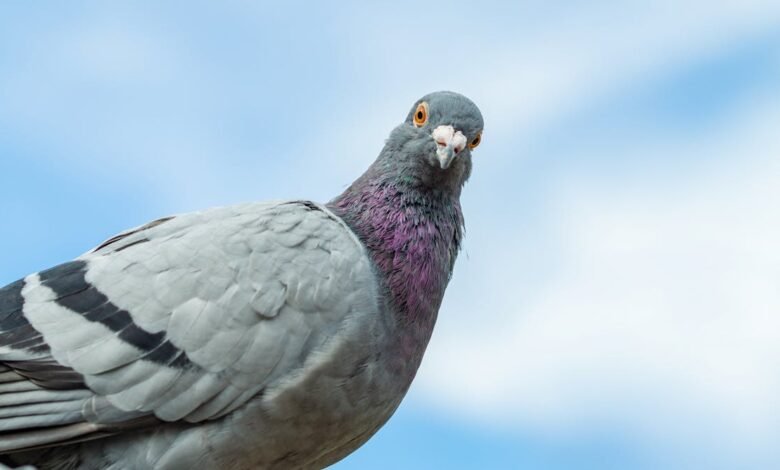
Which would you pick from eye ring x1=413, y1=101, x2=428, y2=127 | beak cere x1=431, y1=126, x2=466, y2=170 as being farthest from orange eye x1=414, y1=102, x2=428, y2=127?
beak cere x1=431, y1=126, x2=466, y2=170

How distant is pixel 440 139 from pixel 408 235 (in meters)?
0.58

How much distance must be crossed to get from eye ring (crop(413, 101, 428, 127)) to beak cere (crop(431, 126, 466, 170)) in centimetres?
19

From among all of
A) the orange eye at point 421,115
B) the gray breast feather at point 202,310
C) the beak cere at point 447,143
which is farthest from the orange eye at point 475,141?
the gray breast feather at point 202,310

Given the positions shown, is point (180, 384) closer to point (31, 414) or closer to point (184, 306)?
point (184, 306)

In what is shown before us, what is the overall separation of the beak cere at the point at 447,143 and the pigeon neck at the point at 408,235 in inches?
11.2

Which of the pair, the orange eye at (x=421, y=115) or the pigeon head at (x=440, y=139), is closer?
the pigeon head at (x=440, y=139)

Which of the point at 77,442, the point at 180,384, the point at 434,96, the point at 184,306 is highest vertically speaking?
the point at 434,96

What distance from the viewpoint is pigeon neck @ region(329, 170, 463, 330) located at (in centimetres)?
519

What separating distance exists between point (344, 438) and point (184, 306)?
113 cm

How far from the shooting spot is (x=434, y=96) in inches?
219

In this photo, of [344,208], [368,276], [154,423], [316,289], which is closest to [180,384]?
[154,423]

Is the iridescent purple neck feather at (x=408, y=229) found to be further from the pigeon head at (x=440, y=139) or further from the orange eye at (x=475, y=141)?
the orange eye at (x=475, y=141)

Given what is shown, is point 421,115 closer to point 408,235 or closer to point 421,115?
point 421,115

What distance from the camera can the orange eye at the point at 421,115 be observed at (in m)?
5.57
